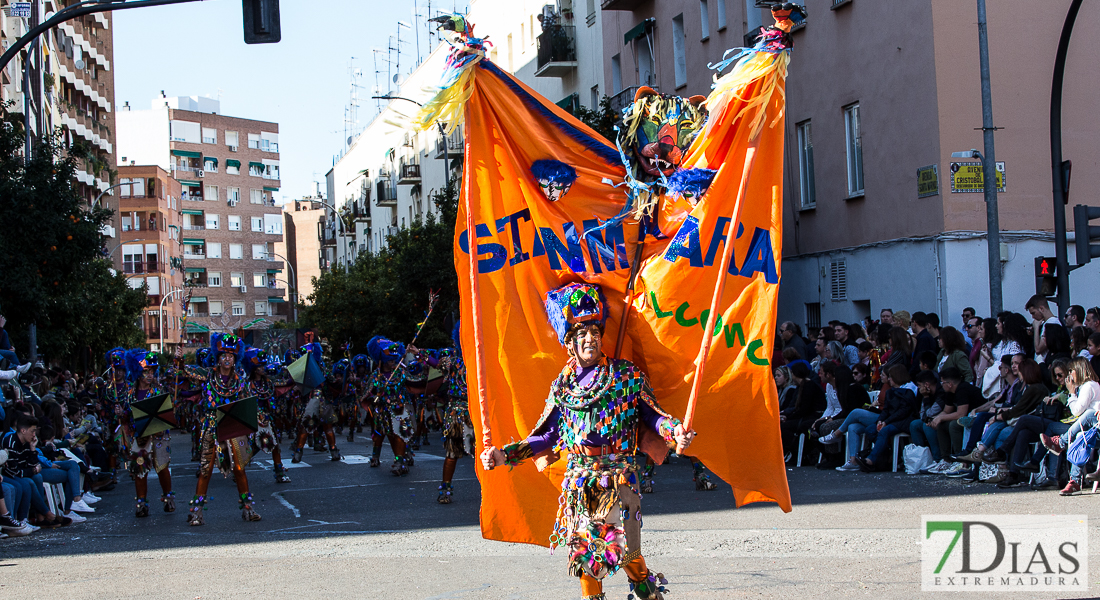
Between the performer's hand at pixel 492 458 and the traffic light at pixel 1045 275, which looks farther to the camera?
the traffic light at pixel 1045 275

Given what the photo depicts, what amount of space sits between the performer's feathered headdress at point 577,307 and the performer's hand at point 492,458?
2.41 feet

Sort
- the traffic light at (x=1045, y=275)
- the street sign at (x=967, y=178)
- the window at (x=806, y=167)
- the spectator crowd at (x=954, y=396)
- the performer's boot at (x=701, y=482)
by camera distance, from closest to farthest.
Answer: the spectator crowd at (x=954, y=396), the performer's boot at (x=701, y=482), the traffic light at (x=1045, y=275), the street sign at (x=967, y=178), the window at (x=806, y=167)

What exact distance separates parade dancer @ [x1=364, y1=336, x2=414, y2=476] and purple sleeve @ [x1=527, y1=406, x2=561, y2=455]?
9541mm

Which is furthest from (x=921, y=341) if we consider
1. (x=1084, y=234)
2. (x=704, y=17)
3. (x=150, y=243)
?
(x=150, y=243)

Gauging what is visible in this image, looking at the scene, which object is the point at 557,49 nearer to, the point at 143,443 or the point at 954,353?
the point at 954,353

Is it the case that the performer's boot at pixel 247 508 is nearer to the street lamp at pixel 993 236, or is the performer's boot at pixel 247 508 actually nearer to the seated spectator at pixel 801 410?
the seated spectator at pixel 801 410

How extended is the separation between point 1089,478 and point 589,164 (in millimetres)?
6406

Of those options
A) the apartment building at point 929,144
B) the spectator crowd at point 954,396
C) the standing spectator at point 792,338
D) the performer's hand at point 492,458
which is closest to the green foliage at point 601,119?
the apartment building at point 929,144

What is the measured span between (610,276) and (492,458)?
1392 mm

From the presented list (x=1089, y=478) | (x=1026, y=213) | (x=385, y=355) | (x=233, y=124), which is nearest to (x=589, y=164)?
(x=1089, y=478)

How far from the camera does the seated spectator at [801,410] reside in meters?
15.3

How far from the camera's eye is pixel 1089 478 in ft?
Result: 35.8

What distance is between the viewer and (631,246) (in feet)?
23.6

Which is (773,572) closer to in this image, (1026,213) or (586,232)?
(586,232)
